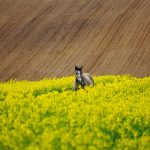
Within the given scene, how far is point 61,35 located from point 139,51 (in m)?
8.77

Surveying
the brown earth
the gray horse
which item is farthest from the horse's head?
the brown earth

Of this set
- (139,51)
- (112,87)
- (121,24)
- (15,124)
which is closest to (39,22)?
(121,24)

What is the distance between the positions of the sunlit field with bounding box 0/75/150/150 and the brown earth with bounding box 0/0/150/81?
78.0 ft

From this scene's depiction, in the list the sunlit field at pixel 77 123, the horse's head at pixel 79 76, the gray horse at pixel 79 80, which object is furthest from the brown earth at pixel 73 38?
the sunlit field at pixel 77 123

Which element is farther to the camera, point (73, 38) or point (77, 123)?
point (73, 38)

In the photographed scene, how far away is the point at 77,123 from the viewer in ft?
33.5

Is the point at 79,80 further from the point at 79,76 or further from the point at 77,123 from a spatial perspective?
the point at 77,123

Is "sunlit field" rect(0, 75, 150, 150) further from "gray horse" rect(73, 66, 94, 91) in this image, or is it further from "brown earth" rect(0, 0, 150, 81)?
"brown earth" rect(0, 0, 150, 81)

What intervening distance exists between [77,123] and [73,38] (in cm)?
3445

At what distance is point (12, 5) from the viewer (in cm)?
5291

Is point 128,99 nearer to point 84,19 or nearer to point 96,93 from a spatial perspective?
point 96,93

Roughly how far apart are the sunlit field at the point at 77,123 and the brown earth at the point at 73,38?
23.8 m

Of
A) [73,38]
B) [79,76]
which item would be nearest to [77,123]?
[79,76]

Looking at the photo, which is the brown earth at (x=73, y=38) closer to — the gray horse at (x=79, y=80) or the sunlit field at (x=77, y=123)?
the gray horse at (x=79, y=80)
